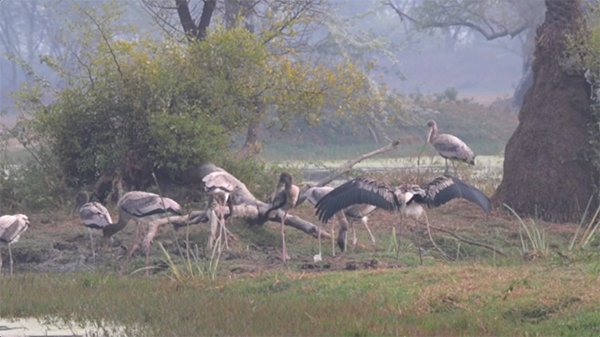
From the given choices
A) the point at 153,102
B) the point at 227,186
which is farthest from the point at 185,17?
the point at 227,186

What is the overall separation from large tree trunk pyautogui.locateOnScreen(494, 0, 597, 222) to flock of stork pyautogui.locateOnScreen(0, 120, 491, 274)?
3.44m

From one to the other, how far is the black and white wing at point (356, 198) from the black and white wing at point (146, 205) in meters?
2.05

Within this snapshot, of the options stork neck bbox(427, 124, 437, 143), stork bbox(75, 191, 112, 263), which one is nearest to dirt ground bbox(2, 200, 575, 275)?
stork bbox(75, 191, 112, 263)

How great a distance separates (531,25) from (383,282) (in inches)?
1520

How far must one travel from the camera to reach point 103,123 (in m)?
18.0

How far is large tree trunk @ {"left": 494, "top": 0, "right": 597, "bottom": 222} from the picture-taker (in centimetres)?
1752

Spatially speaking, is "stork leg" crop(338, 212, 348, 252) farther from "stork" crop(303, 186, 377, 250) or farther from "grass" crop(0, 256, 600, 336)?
"grass" crop(0, 256, 600, 336)

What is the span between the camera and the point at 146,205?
47.0 feet

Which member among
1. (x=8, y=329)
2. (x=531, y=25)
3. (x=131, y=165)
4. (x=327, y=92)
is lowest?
(x=8, y=329)

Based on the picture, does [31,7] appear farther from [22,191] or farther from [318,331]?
[318,331]

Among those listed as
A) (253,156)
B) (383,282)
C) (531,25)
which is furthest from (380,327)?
(531,25)

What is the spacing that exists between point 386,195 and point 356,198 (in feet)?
1.15

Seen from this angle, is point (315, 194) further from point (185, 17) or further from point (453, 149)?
point (185, 17)

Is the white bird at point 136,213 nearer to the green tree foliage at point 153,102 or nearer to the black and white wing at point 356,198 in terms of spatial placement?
the black and white wing at point 356,198
